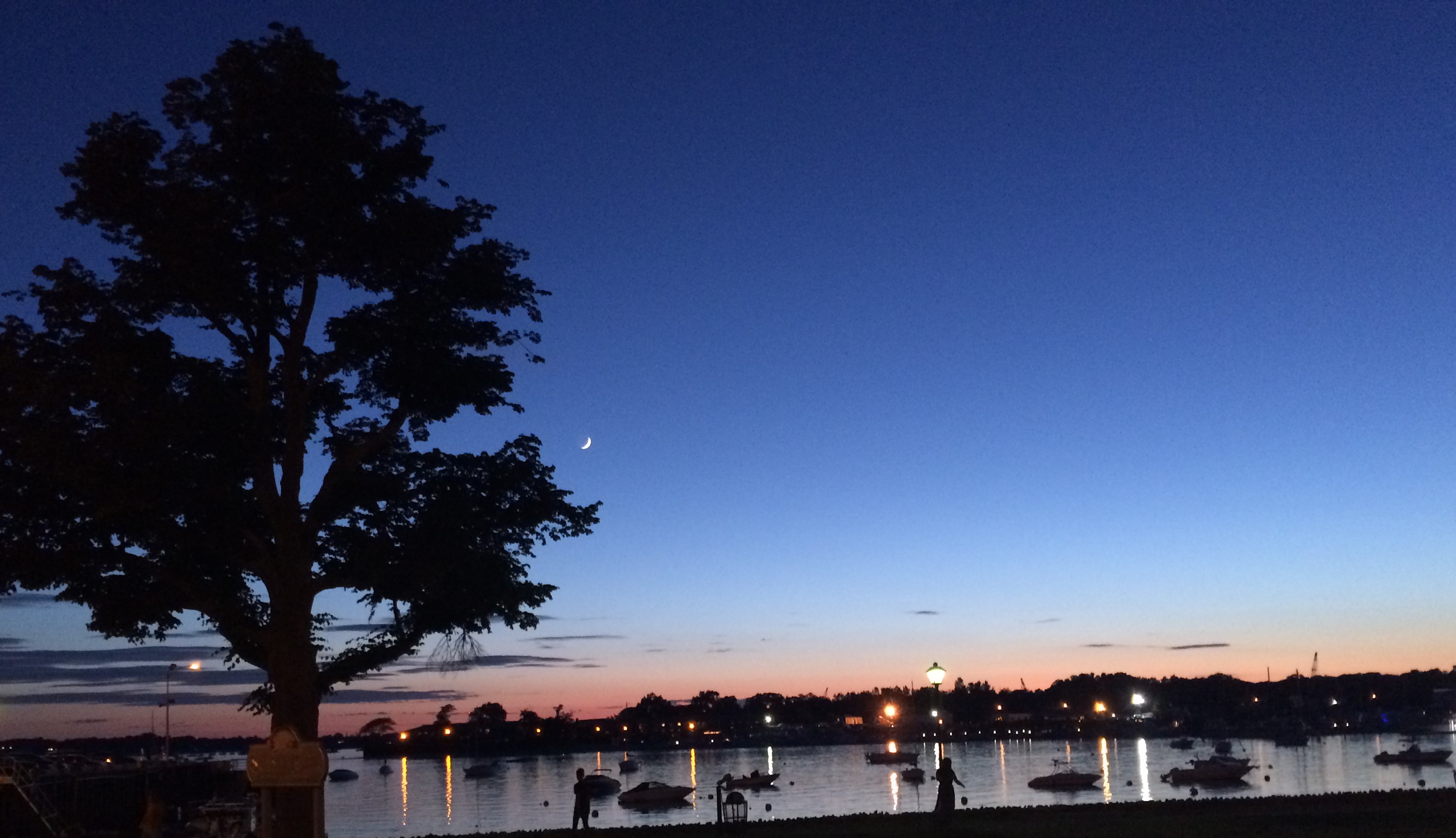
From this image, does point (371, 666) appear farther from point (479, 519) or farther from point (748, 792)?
point (748, 792)

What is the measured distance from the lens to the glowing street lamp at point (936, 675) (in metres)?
27.2

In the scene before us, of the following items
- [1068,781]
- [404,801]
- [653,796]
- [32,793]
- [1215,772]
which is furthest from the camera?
[404,801]

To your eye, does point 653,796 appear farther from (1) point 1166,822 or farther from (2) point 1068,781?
(1) point 1166,822

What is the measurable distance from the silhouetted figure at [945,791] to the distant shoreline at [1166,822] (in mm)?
400

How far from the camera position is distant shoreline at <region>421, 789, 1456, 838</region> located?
21.2 meters

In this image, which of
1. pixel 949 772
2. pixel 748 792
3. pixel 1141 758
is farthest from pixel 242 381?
pixel 1141 758

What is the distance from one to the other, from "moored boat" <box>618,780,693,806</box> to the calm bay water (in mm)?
1069

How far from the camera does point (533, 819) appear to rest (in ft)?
280

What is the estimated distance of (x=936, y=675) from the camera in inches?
1083

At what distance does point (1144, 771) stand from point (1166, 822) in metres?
110

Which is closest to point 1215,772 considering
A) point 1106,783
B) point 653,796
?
point 1106,783

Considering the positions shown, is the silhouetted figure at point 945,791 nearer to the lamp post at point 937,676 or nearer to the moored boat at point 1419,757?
the lamp post at point 937,676

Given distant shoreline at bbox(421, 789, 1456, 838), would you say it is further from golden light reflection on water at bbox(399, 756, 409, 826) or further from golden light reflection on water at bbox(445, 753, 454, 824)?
golden light reflection on water at bbox(445, 753, 454, 824)

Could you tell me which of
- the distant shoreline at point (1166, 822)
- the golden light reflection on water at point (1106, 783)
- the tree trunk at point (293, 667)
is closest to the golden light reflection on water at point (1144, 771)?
the golden light reflection on water at point (1106, 783)
